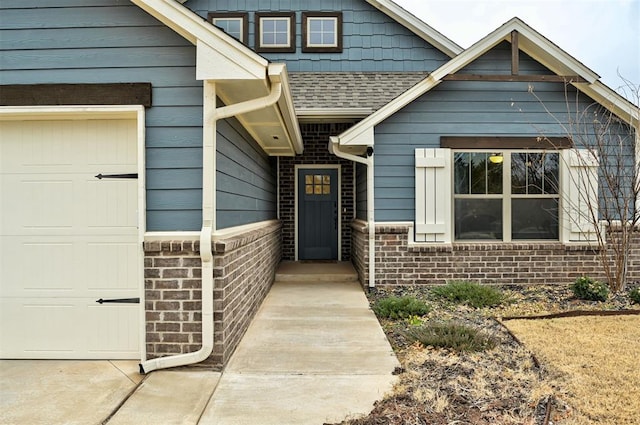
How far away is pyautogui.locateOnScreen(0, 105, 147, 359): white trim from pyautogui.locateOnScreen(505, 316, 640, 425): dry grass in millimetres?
3162

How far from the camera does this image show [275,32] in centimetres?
919

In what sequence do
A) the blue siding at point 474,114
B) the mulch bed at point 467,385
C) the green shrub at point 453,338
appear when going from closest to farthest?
1. the mulch bed at point 467,385
2. the green shrub at point 453,338
3. the blue siding at point 474,114

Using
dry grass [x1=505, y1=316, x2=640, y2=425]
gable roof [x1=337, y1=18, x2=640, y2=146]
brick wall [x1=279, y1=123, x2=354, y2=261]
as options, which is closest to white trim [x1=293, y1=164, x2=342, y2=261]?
brick wall [x1=279, y1=123, x2=354, y2=261]

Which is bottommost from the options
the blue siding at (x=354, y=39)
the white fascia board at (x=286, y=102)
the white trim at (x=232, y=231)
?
the white trim at (x=232, y=231)

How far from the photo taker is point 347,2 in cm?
920

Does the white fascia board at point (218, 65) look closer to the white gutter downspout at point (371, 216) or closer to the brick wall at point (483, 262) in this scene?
the white gutter downspout at point (371, 216)

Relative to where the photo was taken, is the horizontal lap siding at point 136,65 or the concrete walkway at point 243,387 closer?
the concrete walkway at point 243,387

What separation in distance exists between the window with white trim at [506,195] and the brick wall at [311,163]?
119 inches

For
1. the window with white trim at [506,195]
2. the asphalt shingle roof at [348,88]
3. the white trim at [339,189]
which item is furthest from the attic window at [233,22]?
the window with white trim at [506,195]

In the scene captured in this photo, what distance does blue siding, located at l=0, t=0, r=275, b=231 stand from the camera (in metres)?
3.53

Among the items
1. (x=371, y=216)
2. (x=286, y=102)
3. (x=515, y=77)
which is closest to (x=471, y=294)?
(x=371, y=216)

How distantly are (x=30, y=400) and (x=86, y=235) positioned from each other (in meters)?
1.32

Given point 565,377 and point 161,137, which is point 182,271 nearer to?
point 161,137

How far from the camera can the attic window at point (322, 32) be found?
9125mm
